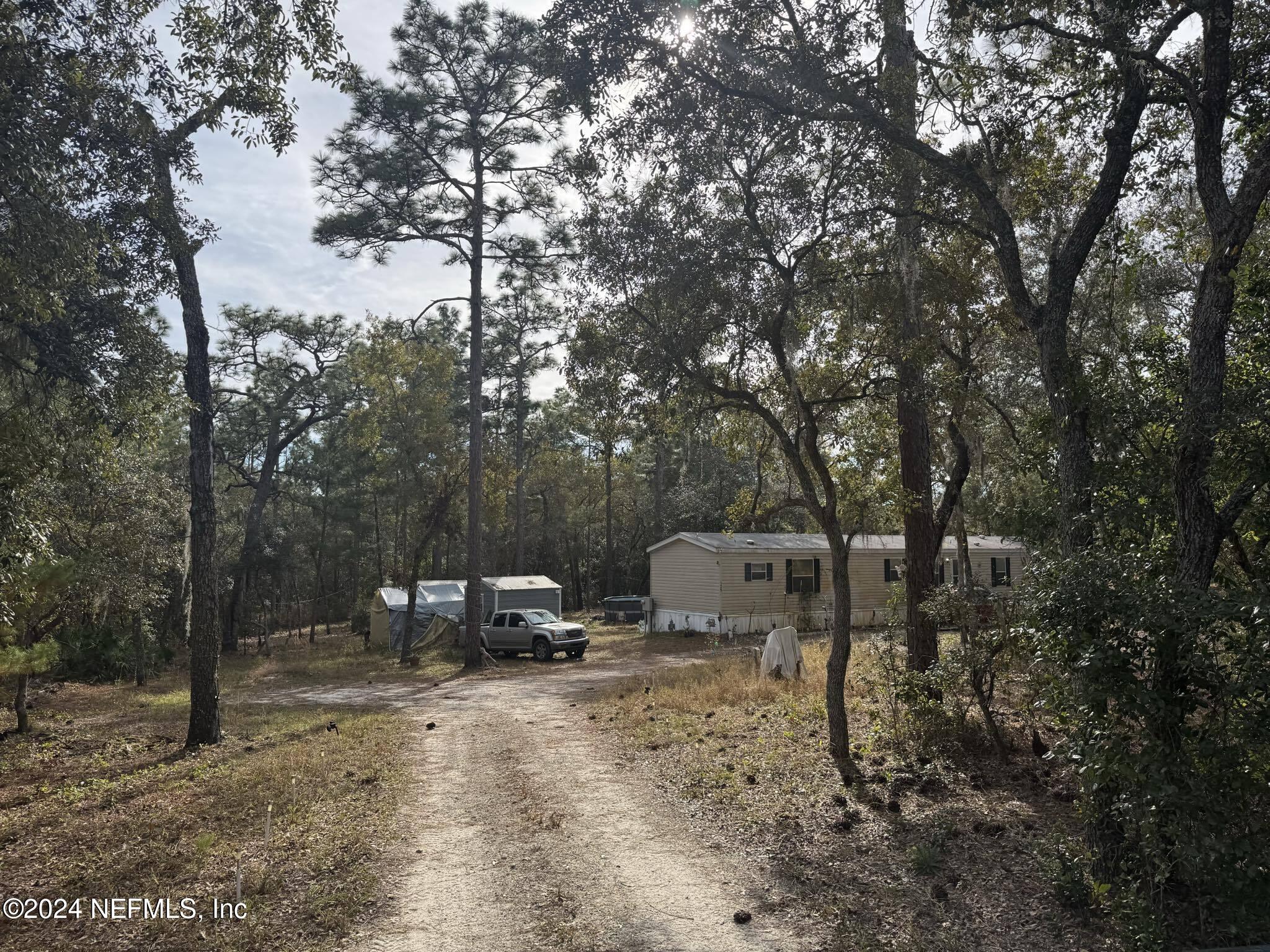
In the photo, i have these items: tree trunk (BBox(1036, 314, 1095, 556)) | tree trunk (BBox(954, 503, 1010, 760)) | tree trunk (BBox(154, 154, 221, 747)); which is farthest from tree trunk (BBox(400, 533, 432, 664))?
tree trunk (BBox(1036, 314, 1095, 556))

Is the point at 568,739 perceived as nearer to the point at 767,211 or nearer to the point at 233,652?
the point at 767,211

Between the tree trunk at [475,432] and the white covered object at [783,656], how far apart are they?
29.1ft

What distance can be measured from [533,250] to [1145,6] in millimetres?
17153

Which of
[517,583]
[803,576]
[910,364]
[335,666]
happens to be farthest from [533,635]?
[910,364]

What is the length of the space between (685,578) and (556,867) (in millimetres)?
22229

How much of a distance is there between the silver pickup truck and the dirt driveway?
12.2 meters

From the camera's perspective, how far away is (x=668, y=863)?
5492 millimetres

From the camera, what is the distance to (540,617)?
23.1 m

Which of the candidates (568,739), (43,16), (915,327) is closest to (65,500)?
(43,16)

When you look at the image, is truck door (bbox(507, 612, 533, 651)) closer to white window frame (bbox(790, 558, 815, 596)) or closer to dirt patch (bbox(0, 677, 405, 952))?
white window frame (bbox(790, 558, 815, 596))

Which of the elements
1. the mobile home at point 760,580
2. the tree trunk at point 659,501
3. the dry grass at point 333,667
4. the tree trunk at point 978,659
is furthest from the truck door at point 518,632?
the tree trunk at point 659,501

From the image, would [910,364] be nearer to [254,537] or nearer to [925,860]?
[925,860]

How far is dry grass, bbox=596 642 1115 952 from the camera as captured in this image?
4434 millimetres

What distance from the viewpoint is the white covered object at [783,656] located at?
13375 millimetres
